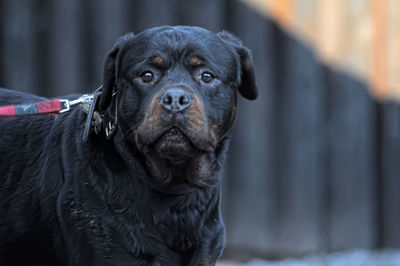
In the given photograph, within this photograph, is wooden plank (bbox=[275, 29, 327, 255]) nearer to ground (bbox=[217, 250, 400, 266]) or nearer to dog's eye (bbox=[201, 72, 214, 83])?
ground (bbox=[217, 250, 400, 266])

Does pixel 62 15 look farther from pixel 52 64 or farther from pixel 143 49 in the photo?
pixel 143 49

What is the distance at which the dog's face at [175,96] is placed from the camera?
3539 mm

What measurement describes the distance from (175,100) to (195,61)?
1.09 ft

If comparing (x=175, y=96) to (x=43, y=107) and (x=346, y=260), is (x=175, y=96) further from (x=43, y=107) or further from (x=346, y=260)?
(x=346, y=260)

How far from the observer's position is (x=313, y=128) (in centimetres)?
680

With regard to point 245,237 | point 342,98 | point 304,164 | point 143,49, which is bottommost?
point 245,237

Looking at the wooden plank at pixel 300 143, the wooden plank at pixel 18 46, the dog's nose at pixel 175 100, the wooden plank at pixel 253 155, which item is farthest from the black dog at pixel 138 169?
the wooden plank at pixel 300 143

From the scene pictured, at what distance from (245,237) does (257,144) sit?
0.73 metres

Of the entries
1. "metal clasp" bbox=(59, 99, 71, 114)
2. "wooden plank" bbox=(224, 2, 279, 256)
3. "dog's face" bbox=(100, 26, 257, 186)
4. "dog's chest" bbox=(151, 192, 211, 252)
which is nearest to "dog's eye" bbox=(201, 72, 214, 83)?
"dog's face" bbox=(100, 26, 257, 186)

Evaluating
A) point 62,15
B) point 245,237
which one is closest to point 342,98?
point 245,237

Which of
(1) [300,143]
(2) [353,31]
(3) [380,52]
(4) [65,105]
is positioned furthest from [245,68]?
(3) [380,52]

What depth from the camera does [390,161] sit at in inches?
276

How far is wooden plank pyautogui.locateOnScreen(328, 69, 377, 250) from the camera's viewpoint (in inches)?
270

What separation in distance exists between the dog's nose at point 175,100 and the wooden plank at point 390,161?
381 cm
